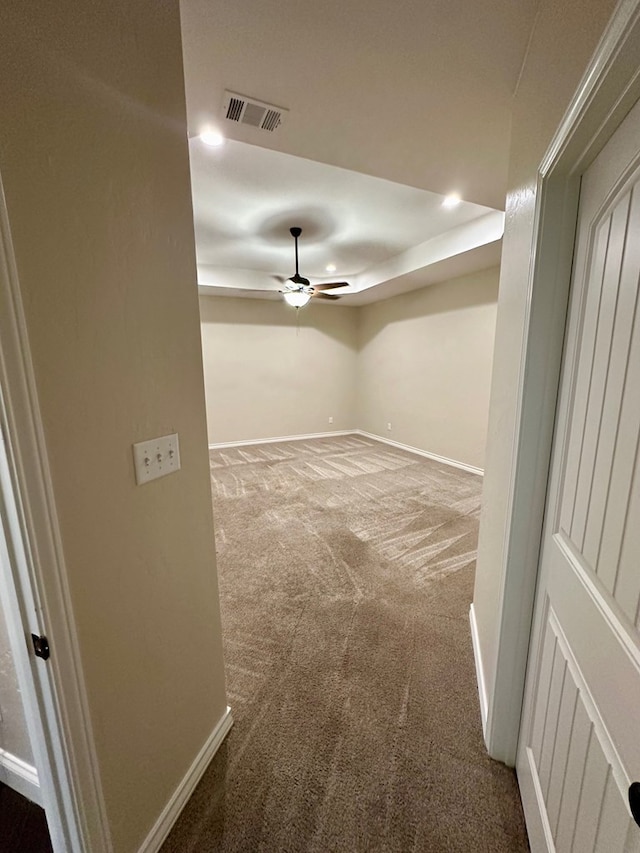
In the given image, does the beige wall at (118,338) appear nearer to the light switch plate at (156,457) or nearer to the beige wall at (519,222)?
the light switch plate at (156,457)

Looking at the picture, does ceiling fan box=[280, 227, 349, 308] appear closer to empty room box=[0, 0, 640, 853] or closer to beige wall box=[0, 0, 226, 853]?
empty room box=[0, 0, 640, 853]

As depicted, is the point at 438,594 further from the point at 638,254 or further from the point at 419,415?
the point at 419,415

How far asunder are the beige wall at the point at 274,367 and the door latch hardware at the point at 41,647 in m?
5.26

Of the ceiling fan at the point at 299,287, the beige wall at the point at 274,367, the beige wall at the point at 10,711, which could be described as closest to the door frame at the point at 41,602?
the beige wall at the point at 10,711

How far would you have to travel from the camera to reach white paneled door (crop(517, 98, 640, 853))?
619 millimetres

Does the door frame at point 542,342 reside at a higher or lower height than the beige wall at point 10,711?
higher

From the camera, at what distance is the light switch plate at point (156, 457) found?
922 millimetres

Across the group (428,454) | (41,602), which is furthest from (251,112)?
(428,454)

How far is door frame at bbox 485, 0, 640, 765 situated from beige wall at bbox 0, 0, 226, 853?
103 cm

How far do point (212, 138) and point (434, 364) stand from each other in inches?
160

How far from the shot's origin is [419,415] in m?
5.55

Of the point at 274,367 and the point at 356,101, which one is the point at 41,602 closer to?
the point at 356,101

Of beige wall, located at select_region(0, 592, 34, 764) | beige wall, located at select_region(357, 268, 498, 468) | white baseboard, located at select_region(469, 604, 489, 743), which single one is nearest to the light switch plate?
beige wall, located at select_region(0, 592, 34, 764)

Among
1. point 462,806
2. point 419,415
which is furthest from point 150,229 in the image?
point 419,415
